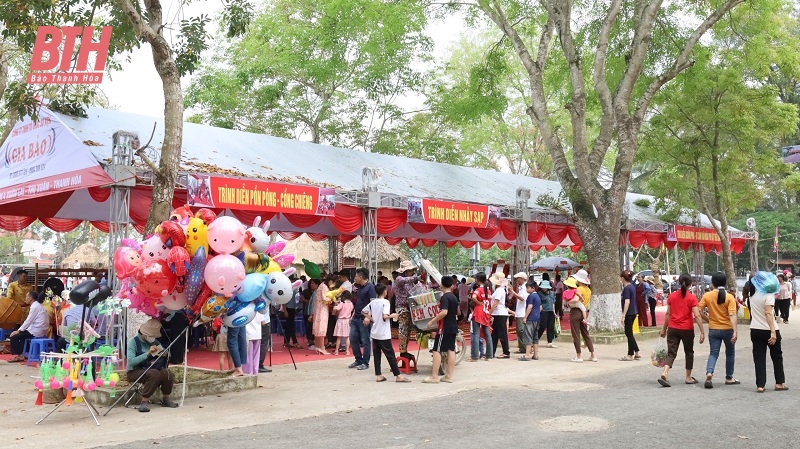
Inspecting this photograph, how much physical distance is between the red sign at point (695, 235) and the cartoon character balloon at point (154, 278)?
58.3 ft

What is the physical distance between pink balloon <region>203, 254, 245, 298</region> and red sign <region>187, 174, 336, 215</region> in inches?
145

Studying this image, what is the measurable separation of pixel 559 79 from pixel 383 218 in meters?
7.80

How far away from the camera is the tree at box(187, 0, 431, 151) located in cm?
2434

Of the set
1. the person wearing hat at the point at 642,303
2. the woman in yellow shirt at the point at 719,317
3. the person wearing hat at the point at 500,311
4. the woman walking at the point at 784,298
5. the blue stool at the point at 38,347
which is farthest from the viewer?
the woman walking at the point at 784,298

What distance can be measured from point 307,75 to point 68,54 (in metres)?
14.8

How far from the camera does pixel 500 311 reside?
41.5 ft

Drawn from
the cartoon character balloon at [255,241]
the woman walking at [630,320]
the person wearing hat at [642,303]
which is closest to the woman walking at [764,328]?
the woman walking at [630,320]

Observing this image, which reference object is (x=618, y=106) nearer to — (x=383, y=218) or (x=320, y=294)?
(x=383, y=218)

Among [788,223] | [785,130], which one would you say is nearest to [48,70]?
[785,130]

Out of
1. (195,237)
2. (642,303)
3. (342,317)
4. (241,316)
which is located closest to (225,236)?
(195,237)

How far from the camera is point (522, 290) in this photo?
12.9 metres

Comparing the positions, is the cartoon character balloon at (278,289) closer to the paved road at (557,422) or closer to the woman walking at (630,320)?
the paved road at (557,422)

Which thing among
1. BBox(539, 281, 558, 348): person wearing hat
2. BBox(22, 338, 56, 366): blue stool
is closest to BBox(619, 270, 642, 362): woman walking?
Result: BBox(539, 281, 558, 348): person wearing hat

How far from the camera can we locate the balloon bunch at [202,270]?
740 cm
